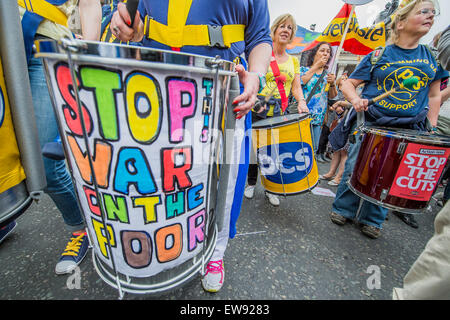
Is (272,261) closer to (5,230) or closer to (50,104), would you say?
(50,104)

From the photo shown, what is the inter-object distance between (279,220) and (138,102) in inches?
63.4

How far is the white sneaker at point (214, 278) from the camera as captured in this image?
104cm

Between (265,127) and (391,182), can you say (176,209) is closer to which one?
(265,127)

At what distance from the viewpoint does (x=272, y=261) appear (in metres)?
1.30

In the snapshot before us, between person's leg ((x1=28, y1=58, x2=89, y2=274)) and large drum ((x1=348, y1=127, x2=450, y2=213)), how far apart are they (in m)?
1.93

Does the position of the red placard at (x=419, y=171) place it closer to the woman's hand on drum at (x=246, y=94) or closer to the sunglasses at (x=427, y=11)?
the sunglasses at (x=427, y=11)

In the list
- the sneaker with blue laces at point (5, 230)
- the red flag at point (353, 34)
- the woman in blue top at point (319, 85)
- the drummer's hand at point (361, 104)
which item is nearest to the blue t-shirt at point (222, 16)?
the drummer's hand at point (361, 104)

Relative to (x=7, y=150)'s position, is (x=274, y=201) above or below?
below

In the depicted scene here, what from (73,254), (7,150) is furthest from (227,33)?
(73,254)

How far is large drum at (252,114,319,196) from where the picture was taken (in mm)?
1550

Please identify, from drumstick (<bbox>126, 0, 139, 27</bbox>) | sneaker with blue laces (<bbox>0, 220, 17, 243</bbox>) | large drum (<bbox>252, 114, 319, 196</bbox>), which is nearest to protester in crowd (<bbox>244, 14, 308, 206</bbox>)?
large drum (<bbox>252, 114, 319, 196</bbox>)

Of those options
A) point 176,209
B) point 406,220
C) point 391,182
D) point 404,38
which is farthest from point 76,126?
point 406,220

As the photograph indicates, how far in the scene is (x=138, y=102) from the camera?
515 millimetres

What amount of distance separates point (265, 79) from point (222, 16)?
63 cm
